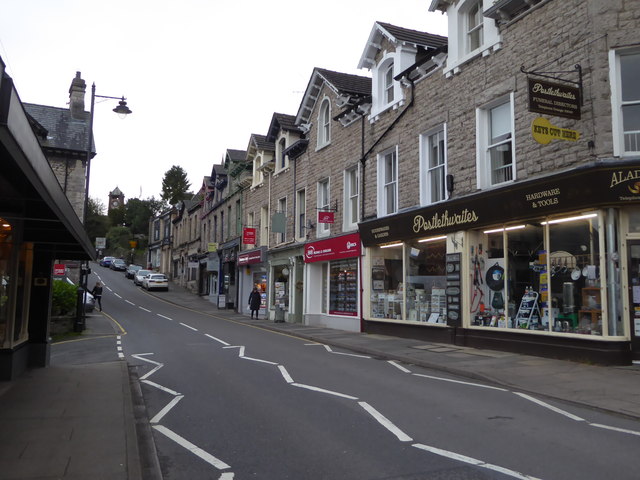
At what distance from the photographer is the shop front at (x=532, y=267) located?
36.2 ft

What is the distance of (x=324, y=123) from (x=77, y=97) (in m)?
23.4

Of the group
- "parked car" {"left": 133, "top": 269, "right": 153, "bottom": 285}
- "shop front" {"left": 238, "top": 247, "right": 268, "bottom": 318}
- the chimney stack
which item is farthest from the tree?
"shop front" {"left": 238, "top": 247, "right": 268, "bottom": 318}

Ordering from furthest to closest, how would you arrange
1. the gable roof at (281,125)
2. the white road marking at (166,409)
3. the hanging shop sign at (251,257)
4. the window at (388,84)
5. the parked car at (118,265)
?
the parked car at (118,265) < the hanging shop sign at (251,257) < the gable roof at (281,125) < the window at (388,84) < the white road marking at (166,409)

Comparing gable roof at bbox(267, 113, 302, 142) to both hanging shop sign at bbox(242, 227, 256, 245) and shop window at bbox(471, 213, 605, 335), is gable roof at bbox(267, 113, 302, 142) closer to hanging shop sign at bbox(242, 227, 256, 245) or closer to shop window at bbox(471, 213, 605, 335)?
hanging shop sign at bbox(242, 227, 256, 245)

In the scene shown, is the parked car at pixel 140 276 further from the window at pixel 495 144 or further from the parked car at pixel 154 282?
the window at pixel 495 144

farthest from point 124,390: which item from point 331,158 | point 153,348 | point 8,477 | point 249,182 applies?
point 249,182

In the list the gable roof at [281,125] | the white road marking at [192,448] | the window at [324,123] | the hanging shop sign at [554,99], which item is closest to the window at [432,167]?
the hanging shop sign at [554,99]

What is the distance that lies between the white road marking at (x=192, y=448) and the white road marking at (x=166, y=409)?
0.35 m

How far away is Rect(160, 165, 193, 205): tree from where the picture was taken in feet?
276

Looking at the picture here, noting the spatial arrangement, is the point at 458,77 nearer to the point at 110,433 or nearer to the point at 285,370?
the point at 285,370

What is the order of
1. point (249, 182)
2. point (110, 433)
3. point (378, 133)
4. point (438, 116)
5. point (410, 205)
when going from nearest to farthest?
point (110, 433), point (438, 116), point (410, 205), point (378, 133), point (249, 182)

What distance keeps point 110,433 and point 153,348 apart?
31.3ft

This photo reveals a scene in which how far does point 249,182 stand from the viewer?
33969 millimetres

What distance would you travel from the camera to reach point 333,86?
22.9 m
